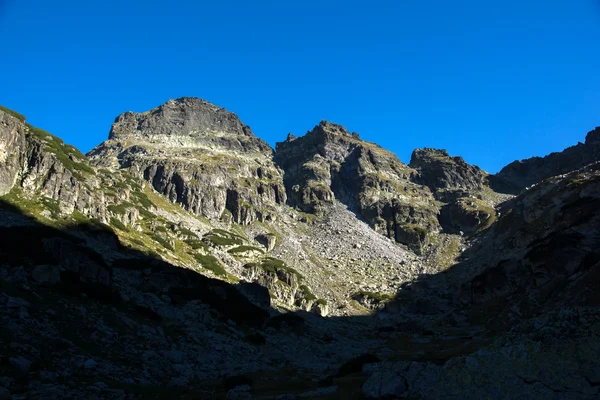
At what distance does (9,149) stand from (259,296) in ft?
184

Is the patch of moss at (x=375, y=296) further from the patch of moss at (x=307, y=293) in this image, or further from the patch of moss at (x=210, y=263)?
the patch of moss at (x=210, y=263)

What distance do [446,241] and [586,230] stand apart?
10528 cm

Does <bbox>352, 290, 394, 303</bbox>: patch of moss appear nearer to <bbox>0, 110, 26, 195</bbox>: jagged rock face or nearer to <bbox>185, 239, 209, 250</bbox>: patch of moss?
<bbox>185, 239, 209, 250</bbox>: patch of moss

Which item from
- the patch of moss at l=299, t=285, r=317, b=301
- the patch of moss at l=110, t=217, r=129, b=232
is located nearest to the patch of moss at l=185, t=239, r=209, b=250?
the patch of moss at l=110, t=217, r=129, b=232

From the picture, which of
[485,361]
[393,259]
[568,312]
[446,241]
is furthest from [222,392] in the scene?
[446,241]

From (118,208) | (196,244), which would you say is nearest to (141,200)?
(118,208)

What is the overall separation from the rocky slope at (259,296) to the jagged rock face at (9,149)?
1.45ft

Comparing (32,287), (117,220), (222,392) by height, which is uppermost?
(117,220)

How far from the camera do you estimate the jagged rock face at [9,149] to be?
6565 cm

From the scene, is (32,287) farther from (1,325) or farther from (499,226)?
(499,226)

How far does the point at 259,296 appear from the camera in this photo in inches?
2965

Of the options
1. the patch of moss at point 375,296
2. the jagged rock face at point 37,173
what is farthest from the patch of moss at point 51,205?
the patch of moss at point 375,296

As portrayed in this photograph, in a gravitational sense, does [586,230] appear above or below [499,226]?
below

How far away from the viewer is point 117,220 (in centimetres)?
8862
